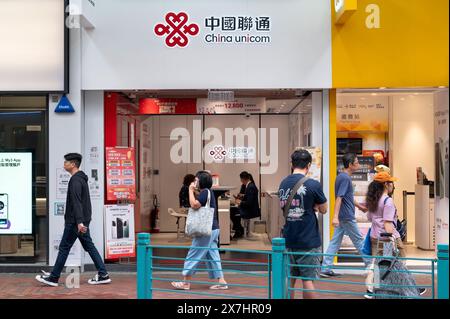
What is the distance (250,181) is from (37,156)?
16.8 feet

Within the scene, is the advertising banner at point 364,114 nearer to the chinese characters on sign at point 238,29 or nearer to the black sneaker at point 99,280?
the chinese characters on sign at point 238,29

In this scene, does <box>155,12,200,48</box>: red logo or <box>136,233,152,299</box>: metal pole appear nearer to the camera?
<box>136,233,152,299</box>: metal pole

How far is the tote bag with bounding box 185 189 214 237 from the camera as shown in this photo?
28.5 feet

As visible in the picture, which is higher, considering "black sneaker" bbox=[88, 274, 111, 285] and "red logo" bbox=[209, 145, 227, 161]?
"red logo" bbox=[209, 145, 227, 161]

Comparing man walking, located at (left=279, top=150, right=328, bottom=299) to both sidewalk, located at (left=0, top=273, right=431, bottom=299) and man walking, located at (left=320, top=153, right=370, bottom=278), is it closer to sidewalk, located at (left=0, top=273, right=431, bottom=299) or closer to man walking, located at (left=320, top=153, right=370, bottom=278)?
sidewalk, located at (left=0, top=273, right=431, bottom=299)

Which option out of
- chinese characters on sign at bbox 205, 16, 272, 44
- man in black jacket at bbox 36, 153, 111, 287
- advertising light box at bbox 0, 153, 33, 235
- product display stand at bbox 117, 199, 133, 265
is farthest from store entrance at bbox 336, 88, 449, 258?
advertising light box at bbox 0, 153, 33, 235

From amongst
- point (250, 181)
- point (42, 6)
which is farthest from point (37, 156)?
point (250, 181)

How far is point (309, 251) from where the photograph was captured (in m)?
6.74

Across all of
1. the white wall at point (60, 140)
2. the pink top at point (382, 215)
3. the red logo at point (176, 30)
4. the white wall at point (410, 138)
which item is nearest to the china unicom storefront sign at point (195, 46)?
the red logo at point (176, 30)

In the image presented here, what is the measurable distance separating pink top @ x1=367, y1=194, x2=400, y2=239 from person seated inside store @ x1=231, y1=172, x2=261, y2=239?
247 inches

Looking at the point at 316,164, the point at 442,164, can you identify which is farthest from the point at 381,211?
the point at 442,164

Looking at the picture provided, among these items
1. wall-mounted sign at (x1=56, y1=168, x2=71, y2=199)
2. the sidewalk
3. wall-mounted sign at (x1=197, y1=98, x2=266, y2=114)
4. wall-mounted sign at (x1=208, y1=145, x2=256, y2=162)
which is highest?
wall-mounted sign at (x1=197, y1=98, x2=266, y2=114)

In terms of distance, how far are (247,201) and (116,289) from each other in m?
5.37

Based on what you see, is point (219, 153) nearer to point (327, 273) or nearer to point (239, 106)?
point (239, 106)
